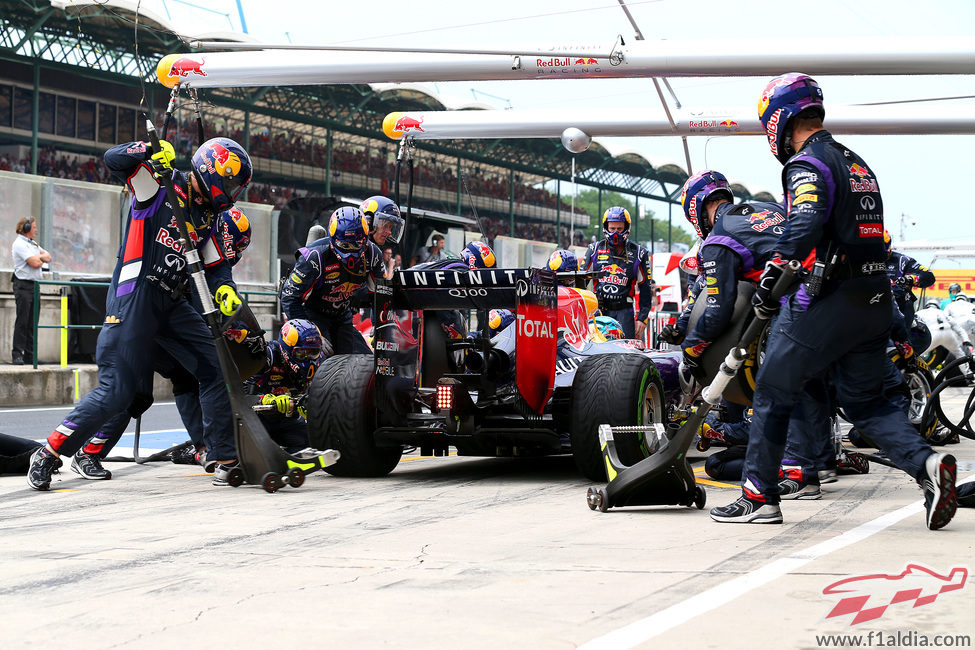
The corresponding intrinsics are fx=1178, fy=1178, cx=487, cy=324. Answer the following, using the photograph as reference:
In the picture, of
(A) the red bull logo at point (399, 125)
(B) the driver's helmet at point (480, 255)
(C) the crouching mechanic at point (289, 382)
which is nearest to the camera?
(C) the crouching mechanic at point (289, 382)

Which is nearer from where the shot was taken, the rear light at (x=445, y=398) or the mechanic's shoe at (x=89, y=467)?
the rear light at (x=445, y=398)

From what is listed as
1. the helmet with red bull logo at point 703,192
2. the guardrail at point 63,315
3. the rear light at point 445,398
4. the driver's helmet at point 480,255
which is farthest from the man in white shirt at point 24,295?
the helmet with red bull logo at point 703,192

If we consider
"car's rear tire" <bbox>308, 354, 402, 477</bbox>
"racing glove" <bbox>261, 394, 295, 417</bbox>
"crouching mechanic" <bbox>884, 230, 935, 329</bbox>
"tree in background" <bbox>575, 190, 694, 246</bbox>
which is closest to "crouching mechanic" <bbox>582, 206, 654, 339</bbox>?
"crouching mechanic" <bbox>884, 230, 935, 329</bbox>

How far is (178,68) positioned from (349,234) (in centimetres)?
640

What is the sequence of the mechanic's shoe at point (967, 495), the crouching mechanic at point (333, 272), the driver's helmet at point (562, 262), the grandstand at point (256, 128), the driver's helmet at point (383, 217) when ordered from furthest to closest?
the grandstand at point (256, 128), the driver's helmet at point (562, 262), the driver's helmet at point (383, 217), the crouching mechanic at point (333, 272), the mechanic's shoe at point (967, 495)

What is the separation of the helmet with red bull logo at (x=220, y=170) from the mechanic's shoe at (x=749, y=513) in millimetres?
3759

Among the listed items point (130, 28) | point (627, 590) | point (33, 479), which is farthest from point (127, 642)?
point (130, 28)

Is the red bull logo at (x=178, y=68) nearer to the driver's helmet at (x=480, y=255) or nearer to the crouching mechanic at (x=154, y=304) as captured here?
the driver's helmet at (x=480, y=255)

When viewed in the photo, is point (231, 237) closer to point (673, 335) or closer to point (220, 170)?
point (220, 170)

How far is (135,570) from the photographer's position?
458 centimetres

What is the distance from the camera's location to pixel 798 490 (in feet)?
23.0

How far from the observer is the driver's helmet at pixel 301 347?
890 cm

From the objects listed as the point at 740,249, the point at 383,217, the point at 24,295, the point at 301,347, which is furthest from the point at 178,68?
the point at 740,249

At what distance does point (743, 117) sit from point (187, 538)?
14189 mm
